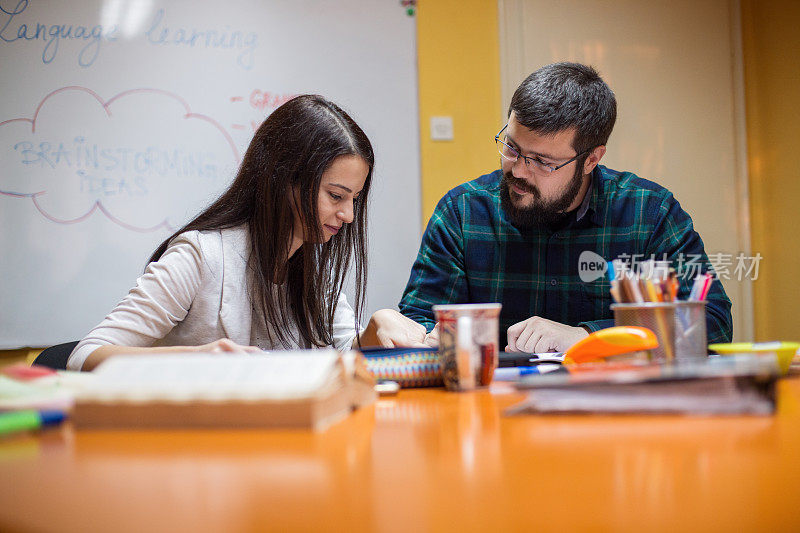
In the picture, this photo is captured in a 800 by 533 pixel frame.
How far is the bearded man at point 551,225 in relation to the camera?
5.57ft

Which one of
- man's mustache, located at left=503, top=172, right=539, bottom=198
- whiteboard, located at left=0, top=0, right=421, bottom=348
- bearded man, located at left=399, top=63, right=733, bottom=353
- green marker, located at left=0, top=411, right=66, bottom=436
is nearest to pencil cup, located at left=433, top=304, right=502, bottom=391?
green marker, located at left=0, top=411, right=66, bottom=436

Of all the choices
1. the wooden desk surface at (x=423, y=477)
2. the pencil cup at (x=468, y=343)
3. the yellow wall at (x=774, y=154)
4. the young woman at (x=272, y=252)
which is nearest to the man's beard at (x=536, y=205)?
the young woman at (x=272, y=252)

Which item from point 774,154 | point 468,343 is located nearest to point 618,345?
point 468,343

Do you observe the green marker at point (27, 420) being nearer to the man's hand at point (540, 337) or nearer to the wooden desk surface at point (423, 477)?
the wooden desk surface at point (423, 477)

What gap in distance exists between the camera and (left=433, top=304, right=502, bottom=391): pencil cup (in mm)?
814

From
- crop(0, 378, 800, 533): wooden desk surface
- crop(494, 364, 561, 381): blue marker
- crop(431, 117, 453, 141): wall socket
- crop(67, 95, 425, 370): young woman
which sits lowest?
crop(494, 364, 561, 381): blue marker

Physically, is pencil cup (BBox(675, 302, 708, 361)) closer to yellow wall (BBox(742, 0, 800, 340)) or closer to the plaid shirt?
the plaid shirt

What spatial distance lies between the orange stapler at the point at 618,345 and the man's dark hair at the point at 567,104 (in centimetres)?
88

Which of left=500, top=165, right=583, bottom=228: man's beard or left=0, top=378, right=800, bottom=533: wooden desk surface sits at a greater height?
left=500, top=165, right=583, bottom=228: man's beard

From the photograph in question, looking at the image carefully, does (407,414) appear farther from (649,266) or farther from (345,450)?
(649,266)

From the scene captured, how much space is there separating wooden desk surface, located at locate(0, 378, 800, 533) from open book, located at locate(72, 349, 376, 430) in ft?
0.05

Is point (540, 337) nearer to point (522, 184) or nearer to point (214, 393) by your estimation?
point (522, 184)

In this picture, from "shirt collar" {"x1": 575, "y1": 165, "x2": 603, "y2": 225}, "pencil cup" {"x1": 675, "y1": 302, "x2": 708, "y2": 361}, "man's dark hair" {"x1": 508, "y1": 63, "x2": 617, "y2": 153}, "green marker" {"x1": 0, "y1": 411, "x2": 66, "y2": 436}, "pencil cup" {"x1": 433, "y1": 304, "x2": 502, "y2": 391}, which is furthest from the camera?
"shirt collar" {"x1": 575, "y1": 165, "x2": 603, "y2": 225}

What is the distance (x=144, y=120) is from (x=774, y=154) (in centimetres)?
258
